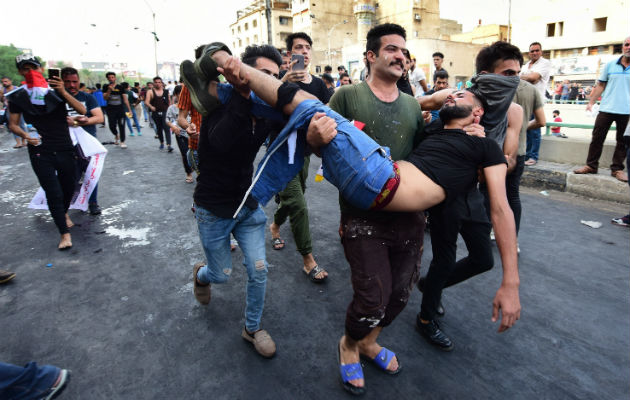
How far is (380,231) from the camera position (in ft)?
6.64

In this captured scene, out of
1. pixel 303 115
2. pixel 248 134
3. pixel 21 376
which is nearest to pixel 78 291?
pixel 21 376

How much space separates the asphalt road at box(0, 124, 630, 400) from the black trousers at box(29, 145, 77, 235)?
44 cm

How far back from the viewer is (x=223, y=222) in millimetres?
2314

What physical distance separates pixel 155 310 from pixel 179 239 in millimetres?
1549

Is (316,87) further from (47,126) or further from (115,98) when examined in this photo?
(115,98)

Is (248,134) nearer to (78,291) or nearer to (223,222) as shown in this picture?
(223,222)

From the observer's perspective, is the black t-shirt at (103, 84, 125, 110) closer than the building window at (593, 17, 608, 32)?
Yes

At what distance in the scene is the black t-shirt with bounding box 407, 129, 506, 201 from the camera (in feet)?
6.20

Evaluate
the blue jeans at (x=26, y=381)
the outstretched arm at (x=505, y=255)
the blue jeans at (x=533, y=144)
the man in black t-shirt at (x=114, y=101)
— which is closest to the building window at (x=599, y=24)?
the blue jeans at (x=533, y=144)

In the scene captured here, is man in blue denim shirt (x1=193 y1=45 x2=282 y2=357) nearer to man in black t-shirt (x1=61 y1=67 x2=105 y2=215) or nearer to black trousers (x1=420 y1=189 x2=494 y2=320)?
black trousers (x1=420 y1=189 x2=494 y2=320)

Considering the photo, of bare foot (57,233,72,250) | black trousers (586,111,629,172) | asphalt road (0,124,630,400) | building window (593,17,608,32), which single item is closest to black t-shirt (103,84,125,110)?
asphalt road (0,124,630,400)

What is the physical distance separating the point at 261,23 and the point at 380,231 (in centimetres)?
6919

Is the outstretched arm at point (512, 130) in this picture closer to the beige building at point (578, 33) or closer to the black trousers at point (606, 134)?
the black trousers at point (606, 134)

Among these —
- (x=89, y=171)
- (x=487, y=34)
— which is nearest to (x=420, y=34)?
(x=487, y=34)
